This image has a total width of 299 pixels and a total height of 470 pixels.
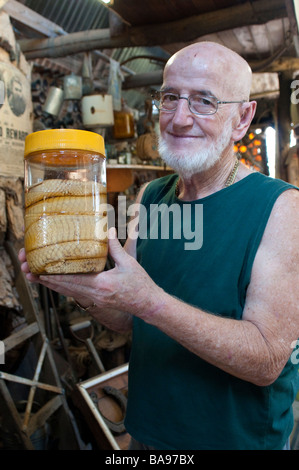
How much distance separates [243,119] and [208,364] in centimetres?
82

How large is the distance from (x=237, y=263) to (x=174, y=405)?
48 centimetres

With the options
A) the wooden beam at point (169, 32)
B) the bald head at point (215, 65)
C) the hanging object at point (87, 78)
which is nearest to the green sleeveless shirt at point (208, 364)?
the bald head at point (215, 65)

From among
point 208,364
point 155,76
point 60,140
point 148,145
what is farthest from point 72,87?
point 208,364

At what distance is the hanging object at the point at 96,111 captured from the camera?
389 centimetres

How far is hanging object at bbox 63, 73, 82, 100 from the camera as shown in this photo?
13.2ft

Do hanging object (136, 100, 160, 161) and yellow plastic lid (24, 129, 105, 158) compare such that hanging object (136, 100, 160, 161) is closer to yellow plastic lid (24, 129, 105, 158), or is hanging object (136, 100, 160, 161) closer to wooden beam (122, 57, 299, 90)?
wooden beam (122, 57, 299, 90)

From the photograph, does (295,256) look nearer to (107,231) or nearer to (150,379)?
(107,231)

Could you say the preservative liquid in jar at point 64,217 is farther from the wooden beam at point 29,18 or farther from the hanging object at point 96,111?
the wooden beam at point 29,18

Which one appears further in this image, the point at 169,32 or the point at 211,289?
the point at 169,32

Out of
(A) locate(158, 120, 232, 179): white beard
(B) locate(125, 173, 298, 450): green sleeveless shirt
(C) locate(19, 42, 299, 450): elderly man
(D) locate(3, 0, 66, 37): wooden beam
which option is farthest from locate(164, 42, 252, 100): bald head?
(D) locate(3, 0, 66, 37): wooden beam

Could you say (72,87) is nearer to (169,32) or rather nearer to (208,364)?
(169,32)

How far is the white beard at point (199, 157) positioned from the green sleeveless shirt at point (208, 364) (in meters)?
0.10

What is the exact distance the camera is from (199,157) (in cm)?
130

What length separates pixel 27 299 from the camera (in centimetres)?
285
